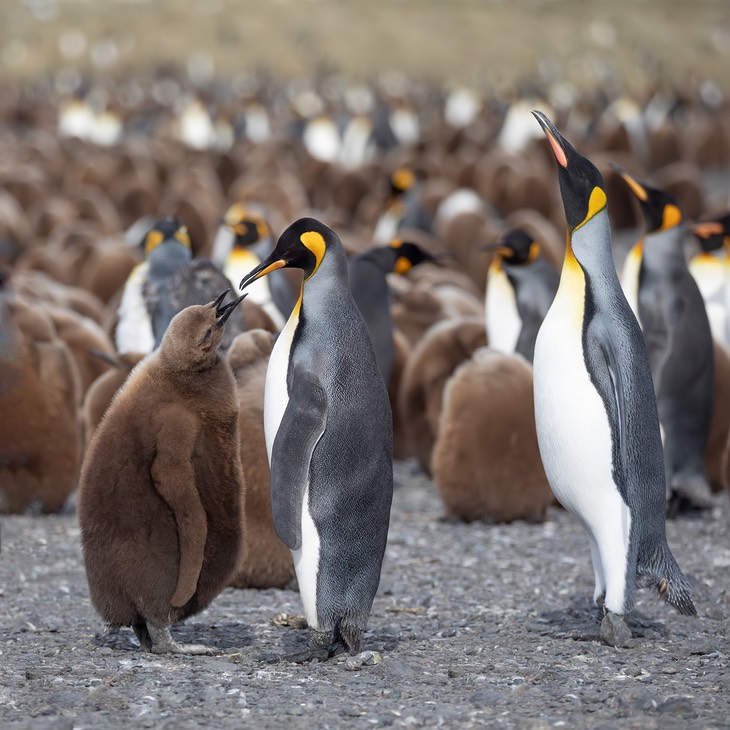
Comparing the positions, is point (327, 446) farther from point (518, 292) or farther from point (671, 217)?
point (518, 292)

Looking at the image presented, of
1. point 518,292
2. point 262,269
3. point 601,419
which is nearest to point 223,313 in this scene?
point 262,269

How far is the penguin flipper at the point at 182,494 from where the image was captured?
3725 mm

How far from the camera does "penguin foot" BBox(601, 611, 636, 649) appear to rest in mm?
4098

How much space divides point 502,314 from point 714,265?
178 cm

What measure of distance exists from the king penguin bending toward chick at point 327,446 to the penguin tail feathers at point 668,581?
90 centimetres

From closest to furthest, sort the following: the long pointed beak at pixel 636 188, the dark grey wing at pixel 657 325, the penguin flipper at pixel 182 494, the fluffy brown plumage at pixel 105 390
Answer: the penguin flipper at pixel 182 494 < the fluffy brown plumage at pixel 105 390 < the long pointed beak at pixel 636 188 < the dark grey wing at pixel 657 325

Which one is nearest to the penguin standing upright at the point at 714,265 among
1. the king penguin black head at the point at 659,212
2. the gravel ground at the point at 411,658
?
the king penguin black head at the point at 659,212

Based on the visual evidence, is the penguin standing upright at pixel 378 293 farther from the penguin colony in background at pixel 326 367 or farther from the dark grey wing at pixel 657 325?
the dark grey wing at pixel 657 325

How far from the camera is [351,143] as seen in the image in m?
28.1

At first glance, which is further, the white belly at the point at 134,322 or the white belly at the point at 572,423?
the white belly at the point at 134,322

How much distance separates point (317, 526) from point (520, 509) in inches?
97.7

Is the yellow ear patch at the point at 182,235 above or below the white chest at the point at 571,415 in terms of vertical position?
above

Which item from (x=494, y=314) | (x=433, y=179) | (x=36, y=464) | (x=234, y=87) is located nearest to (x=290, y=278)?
(x=494, y=314)

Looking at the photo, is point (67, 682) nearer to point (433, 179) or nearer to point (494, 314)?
point (494, 314)
